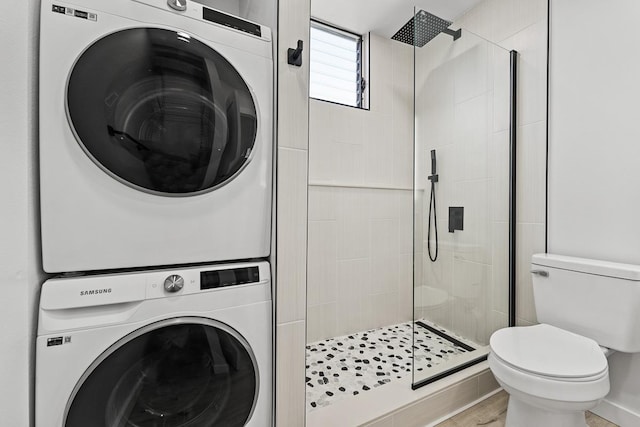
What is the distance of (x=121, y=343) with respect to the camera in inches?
31.2

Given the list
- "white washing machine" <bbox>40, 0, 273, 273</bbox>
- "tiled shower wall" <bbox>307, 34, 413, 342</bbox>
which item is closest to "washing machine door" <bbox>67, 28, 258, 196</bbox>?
"white washing machine" <bbox>40, 0, 273, 273</bbox>

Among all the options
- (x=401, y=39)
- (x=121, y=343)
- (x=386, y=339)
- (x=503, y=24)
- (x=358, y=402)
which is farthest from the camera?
(x=401, y=39)

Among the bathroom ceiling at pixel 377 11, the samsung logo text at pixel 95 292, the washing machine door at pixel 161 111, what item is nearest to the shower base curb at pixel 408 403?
the samsung logo text at pixel 95 292

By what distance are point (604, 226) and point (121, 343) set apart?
2121mm

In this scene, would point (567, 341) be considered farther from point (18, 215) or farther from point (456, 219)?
point (18, 215)

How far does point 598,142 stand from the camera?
1.53m

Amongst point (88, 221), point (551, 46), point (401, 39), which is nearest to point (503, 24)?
point (551, 46)

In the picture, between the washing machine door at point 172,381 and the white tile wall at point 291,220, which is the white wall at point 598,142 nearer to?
the white tile wall at point 291,220

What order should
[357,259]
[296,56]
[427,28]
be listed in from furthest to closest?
[357,259] < [427,28] < [296,56]

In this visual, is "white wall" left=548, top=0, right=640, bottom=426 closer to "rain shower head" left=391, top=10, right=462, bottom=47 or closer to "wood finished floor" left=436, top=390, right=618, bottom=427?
"wood finished floor" left=436, top=390, right=618, bottom=427

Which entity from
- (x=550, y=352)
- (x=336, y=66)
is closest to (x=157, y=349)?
(x=550, y=352)

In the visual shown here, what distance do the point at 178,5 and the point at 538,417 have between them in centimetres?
200

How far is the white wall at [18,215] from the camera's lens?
641 millimetres

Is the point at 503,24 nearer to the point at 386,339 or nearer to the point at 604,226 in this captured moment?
the point at 604,226
